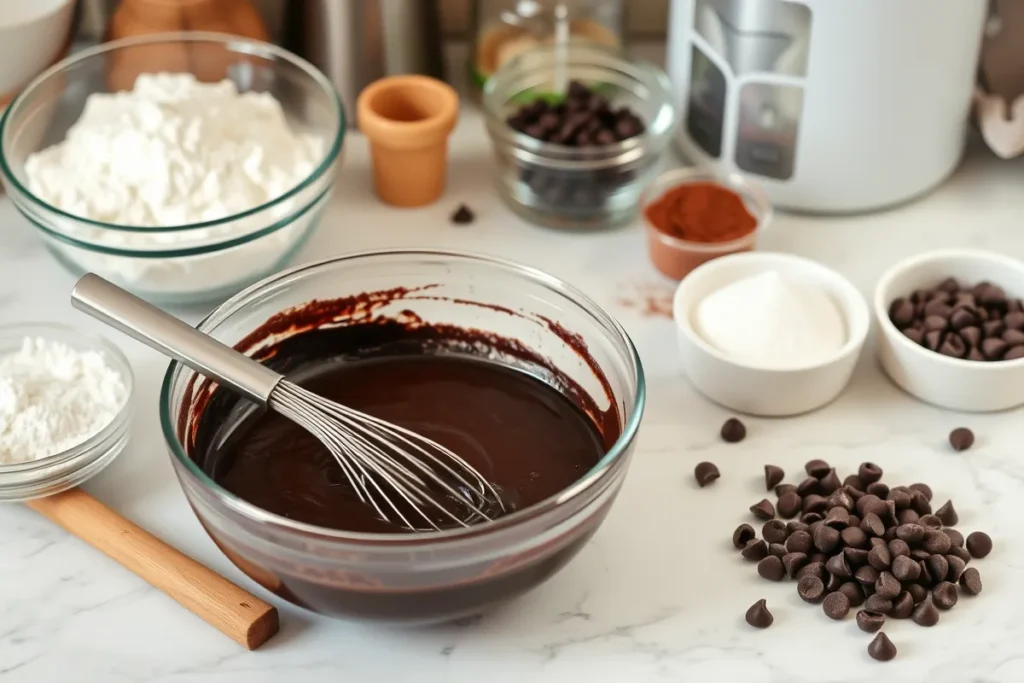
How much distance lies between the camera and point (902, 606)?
3.29ft

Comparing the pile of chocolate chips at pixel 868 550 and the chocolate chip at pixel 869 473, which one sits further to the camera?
the chocolate chip at pixel 869 473

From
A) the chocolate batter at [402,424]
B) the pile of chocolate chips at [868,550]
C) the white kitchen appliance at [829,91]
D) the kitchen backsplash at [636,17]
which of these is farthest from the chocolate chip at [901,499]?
the kitchen backsplash at [636,17]

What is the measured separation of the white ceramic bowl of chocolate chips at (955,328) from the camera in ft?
3.87

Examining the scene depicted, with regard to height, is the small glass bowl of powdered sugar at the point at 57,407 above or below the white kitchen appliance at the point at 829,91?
below

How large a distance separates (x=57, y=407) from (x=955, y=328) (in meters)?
0.82

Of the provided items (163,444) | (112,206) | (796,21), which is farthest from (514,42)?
(163,444)

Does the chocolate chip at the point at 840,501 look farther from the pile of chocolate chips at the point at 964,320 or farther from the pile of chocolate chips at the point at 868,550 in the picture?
the pile of chocolate chips at the point at 964,320

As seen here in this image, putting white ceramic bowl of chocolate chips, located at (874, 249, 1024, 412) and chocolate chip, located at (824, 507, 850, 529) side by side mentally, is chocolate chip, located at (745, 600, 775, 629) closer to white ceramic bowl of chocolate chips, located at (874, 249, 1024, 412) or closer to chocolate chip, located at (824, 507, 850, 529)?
chocolate chip, located at (824, 507, 850, 529)

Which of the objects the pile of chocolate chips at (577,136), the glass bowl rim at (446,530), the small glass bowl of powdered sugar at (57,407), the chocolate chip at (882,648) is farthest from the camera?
the pile of chocolate chips at (577,136)

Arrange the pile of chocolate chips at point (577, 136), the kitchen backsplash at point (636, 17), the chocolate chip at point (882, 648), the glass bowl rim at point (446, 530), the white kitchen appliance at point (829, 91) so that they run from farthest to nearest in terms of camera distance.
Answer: the kitchen backsplash at point (636, 17) → the pile of chocolate chips at point (577, 136) → the white kitchen appliance at point (829, 91) → the chocolate chip at point (882, 648) → the glass bowl rim at point (446, 530)

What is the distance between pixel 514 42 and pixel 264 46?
1.04 feet

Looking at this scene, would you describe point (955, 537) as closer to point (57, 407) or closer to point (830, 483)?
point (830, 483)

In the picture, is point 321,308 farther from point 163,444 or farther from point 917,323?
point 917,323

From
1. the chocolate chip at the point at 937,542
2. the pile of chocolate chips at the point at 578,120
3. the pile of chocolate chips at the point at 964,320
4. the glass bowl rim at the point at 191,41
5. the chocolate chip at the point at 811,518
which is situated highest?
the glass bowl rim at the point at 191,41
